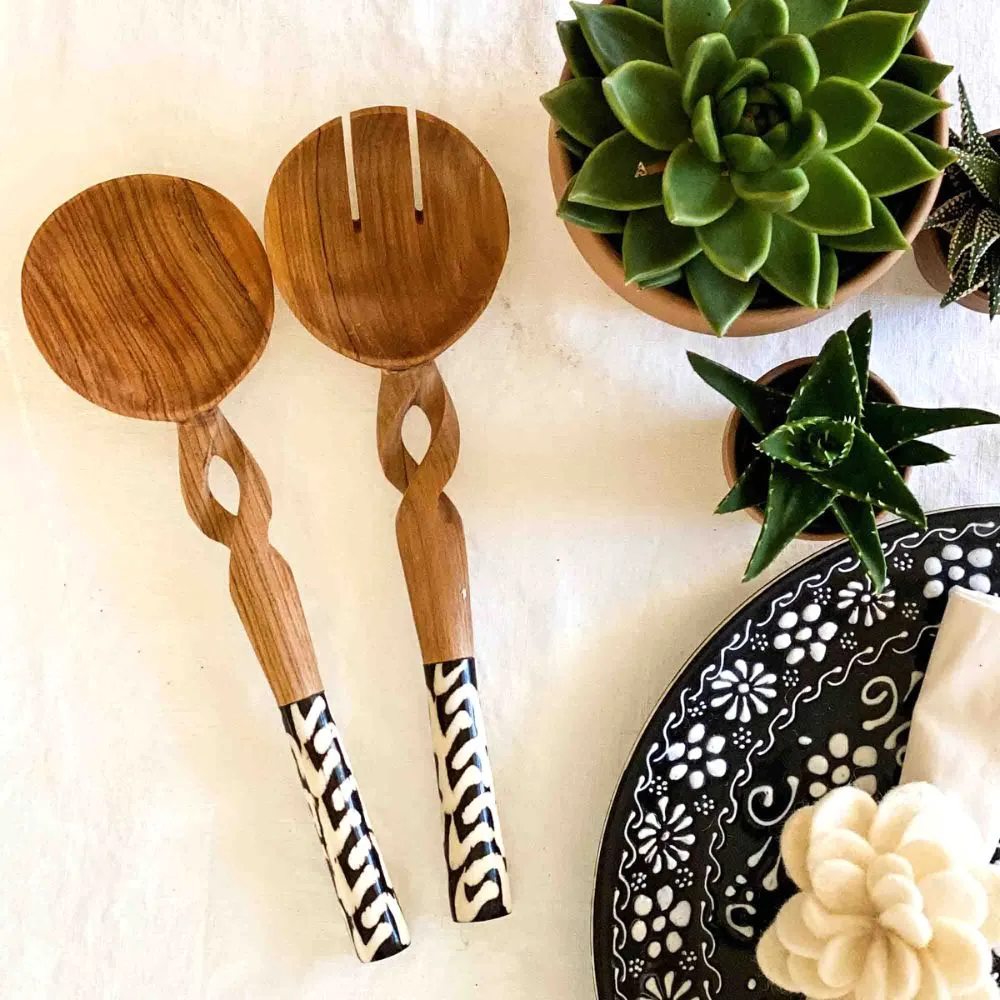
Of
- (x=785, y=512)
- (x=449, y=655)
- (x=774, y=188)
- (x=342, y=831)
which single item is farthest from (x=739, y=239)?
(x=342, y=831)

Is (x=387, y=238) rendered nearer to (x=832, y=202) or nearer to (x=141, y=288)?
(x=141, y=288)

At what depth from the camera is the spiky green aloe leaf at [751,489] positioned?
0.49 metres

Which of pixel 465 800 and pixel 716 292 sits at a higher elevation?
pixel 716 292

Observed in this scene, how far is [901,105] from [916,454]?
6.5 inches

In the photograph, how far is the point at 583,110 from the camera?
44 cm

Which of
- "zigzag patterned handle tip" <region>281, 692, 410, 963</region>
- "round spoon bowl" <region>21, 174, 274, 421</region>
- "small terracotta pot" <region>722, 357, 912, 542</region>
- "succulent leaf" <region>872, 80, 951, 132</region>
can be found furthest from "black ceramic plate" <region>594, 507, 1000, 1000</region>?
"round spoon bowl" <region>21, 174, 274, 421</region>

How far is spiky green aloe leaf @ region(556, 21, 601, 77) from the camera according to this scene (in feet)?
1.45

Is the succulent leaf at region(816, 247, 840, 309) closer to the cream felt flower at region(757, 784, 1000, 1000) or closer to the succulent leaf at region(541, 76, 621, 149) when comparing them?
the succulent leaf at region(541, 76, 621, 149)

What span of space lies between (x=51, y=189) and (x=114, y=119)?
0.19 feet

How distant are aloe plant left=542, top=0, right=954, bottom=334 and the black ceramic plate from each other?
195mm

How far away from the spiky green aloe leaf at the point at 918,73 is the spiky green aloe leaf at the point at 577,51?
5.4 inches

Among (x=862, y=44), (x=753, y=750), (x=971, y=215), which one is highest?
(x=862, y=44)

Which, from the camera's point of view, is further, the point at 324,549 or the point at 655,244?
the point at 324,549

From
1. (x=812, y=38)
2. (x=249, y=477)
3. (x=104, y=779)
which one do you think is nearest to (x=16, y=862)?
(x=104, y=779)
